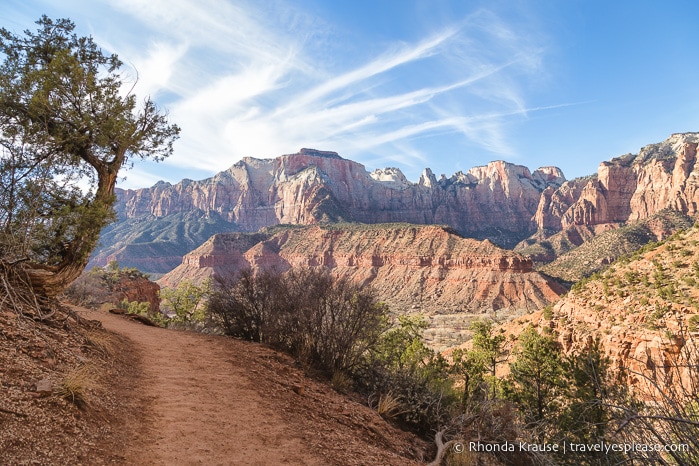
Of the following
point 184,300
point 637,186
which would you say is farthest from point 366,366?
point 637,186

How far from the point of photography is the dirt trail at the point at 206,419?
191 inches

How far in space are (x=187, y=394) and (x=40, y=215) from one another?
211 inches

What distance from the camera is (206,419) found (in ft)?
19.3

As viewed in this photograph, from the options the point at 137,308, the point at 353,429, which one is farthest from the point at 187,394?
the point at 137,308

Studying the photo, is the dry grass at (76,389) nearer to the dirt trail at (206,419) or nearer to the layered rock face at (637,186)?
the dirt trail at (206,419)

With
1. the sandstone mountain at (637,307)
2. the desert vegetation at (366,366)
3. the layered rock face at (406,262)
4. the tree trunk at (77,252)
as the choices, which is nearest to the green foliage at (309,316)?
the desert vegetation at (366,366)

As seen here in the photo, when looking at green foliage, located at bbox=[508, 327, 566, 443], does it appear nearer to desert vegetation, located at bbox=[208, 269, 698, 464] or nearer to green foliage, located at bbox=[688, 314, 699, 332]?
desert vegetation, located at bbox=[208, 269, 698, 464]

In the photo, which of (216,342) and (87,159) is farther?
(216,342)

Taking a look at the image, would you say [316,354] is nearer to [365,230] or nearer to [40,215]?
[40,215]

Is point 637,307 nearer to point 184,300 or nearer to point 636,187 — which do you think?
point 184,300

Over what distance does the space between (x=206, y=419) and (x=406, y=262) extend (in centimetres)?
9022

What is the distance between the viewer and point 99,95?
31.3 ft

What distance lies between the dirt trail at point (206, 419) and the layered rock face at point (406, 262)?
42.5 metres

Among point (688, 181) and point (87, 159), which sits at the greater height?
point (688, 181)
